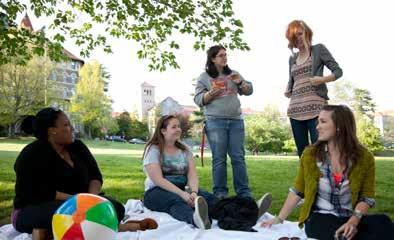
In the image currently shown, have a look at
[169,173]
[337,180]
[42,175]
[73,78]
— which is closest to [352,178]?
[337,180]

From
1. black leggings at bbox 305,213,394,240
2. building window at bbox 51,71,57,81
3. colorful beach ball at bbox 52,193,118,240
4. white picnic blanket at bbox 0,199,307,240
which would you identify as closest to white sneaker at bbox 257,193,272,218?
white picnic blanket at bbox 0,199,307,240

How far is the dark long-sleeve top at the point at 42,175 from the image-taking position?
3504mm

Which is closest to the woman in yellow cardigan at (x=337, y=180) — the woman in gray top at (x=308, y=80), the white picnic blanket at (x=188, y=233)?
the white picnic blanket at (x=188, y=233)

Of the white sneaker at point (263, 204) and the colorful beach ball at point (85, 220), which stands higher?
the colorful beach ball at point (85, 220)

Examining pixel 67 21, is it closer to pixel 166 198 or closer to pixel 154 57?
pixel 154 57

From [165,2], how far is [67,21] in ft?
7.24

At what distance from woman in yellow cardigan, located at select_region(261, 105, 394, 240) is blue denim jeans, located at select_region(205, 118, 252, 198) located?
1.88 meters

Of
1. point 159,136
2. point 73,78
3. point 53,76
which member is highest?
point 73,78

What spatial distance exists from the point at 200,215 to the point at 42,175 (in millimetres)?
1402

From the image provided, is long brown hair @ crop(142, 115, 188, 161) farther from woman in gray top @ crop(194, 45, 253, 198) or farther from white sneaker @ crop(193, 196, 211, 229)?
white sneaker @ crop(193, 196, 211, 229)

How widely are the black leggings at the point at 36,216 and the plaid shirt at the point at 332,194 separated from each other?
84.4 inches

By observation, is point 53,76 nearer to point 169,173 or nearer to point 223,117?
point 223,117

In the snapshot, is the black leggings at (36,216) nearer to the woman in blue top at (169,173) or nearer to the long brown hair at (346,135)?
the woman in blue top at (169,173)

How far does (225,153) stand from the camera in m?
5.12
